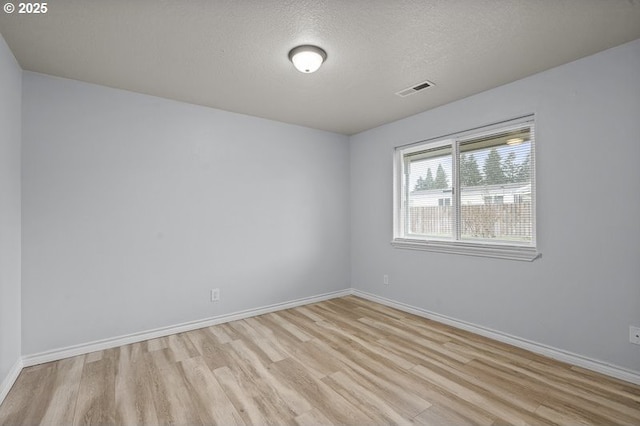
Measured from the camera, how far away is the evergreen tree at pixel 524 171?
9.16 feet

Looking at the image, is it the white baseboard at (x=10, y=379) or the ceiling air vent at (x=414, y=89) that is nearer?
the white baseboard at (x=10, y=379)

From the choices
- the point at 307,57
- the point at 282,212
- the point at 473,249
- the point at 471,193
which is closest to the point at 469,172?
the point at 471,193

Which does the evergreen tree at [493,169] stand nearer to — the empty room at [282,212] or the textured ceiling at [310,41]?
the empty room at [282,212]

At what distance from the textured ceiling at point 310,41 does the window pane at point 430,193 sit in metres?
0.87

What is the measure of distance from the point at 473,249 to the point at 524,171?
2.95 feet

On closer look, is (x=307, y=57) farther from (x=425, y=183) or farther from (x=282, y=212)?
(x=425, y=183)

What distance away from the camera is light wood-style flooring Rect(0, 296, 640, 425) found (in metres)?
1.83

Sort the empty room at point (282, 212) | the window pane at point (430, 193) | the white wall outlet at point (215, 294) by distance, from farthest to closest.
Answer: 1. the window pane at point (430, 193)
2. the white wall outlet at point (215, 294)
3. the empty room at point (282, 212)

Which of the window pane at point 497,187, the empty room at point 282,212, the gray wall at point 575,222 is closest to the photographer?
the empty room at point 282,212

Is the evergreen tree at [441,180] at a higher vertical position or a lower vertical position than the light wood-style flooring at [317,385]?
higher

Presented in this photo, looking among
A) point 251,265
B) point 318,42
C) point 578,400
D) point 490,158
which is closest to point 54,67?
point 318,42

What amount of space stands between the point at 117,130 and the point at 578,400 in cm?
432

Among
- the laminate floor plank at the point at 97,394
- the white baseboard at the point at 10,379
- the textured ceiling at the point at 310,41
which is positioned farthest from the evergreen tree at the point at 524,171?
the white baseboard at the point at 10,379

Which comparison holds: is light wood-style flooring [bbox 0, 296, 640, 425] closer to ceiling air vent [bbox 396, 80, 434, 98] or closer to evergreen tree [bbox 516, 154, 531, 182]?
evergreen tree [bbox 516, 154, 531, 182]
